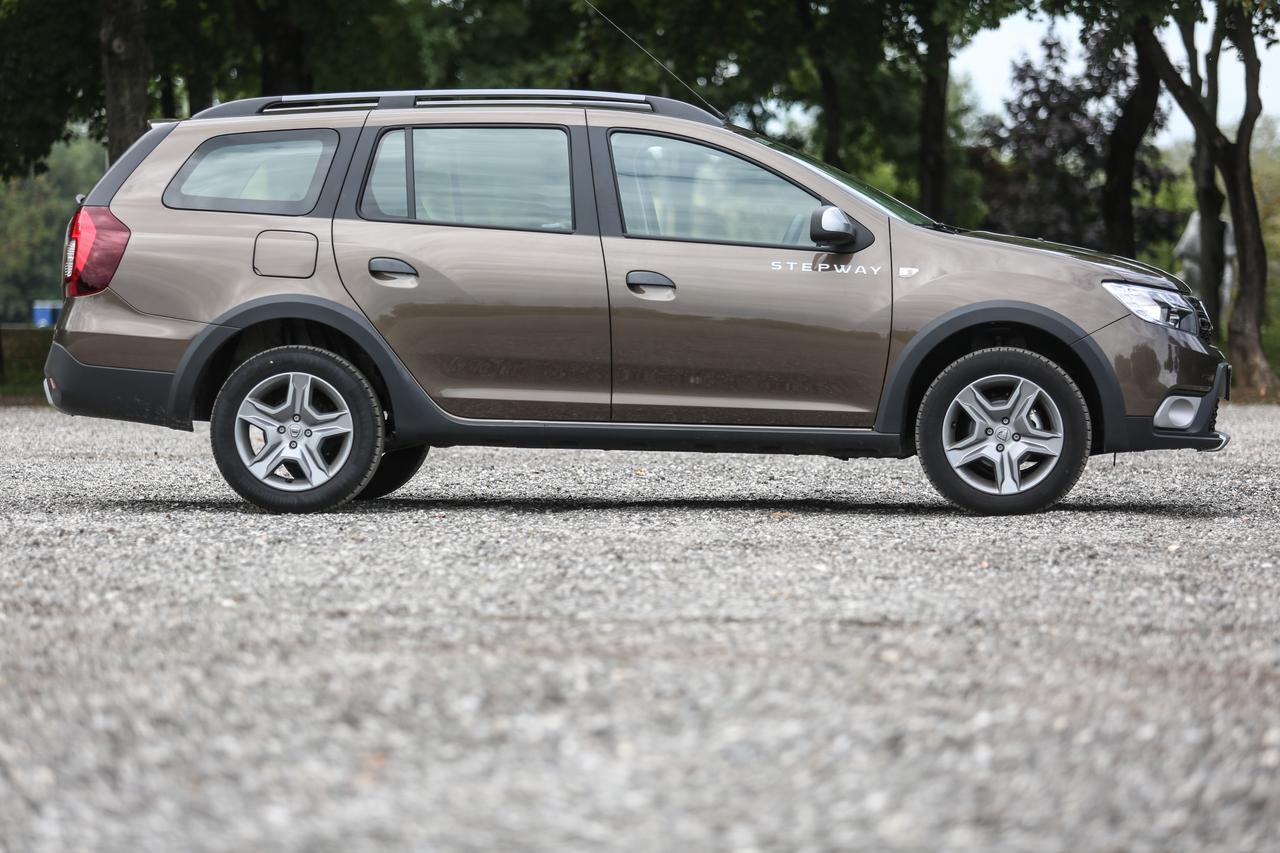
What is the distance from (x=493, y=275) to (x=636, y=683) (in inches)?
154

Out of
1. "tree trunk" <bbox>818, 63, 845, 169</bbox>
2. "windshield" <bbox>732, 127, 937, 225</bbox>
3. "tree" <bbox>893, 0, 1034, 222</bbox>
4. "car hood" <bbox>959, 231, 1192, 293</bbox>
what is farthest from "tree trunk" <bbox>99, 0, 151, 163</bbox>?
"car hood" <bbox>959, 231, 1192, 293</bbox>

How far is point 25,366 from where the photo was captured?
27.7 metres

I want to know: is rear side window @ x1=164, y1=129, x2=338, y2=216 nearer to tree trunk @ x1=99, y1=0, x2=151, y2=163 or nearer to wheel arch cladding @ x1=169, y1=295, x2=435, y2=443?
wheel arch cladding @ x1=169, y1=295, x2=435, y2=443

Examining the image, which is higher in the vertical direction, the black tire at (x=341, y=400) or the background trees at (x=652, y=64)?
the background trees at (x=652, y=64)

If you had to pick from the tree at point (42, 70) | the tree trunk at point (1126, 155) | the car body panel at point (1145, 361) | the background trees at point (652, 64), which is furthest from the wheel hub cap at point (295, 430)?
the tree trunk at point (1126, 155)

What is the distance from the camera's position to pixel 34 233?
273 ft

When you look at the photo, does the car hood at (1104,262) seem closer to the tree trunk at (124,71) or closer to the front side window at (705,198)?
the front side window at (705,198)

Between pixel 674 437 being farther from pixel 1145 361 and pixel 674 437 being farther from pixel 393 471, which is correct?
pixel 1145 361

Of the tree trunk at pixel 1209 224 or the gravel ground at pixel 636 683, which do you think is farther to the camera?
the tree trunk at pixel 1209 224

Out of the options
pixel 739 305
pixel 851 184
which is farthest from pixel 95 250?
pixel 851 184

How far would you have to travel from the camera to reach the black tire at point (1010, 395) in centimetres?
752

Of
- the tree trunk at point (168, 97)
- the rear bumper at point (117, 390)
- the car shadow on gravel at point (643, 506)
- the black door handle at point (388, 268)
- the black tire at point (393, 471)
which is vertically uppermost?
the tree trunk at point (168, 97)

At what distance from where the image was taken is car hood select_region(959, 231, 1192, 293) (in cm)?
766

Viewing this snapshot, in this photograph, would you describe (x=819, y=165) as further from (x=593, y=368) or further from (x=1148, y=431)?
(x=1148, y=431)
